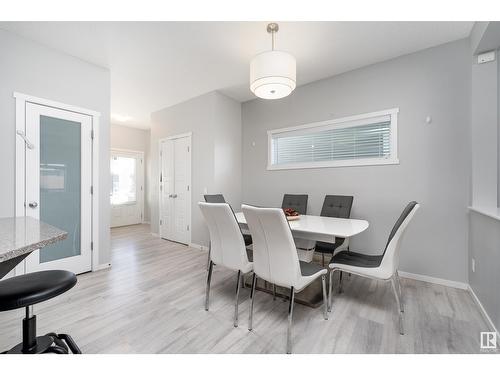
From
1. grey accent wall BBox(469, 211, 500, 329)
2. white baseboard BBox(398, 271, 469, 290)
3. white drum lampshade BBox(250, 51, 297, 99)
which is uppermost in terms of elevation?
white drum lampshade BBox(250, 51, 297, 99)

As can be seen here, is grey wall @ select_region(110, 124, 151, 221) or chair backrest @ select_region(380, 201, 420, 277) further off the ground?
grey wall @ select_region(110, 124, 151, 221)

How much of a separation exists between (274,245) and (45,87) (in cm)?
306

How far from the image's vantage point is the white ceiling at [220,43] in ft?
7.32

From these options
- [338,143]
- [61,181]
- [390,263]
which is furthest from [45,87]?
[390,263]

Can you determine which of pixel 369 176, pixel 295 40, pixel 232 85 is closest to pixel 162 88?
pixel 232 85

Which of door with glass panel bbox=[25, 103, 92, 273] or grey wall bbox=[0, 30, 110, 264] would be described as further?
door with glass panel bbox=[25, 103, 92, 273]

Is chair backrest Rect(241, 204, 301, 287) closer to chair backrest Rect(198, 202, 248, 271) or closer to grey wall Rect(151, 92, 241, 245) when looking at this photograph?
chair backrest Rect(198, 202, 248, 271)

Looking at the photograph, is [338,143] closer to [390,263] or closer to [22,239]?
[390,263]

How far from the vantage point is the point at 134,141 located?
6453mm

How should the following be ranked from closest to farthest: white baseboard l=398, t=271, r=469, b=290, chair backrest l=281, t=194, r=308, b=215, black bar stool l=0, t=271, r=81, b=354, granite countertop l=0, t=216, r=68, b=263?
granite countertop l=0, t=216, r=68, b=263, black bar stool l=0, t=271, r=81, b=354, white baseboard l=398, t=271, r=469, b=290, chair backrest l=281, t=194, r=308, b=215

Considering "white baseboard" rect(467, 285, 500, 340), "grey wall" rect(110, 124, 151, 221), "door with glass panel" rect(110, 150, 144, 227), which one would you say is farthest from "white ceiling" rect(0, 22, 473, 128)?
"door with glass panel" rect(110, 150, 144, 227)

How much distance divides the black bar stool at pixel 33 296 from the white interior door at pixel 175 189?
9.48 ft

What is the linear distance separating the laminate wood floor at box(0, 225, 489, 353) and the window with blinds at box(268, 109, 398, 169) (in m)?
1.58

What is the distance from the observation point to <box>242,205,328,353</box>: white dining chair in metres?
1.46
